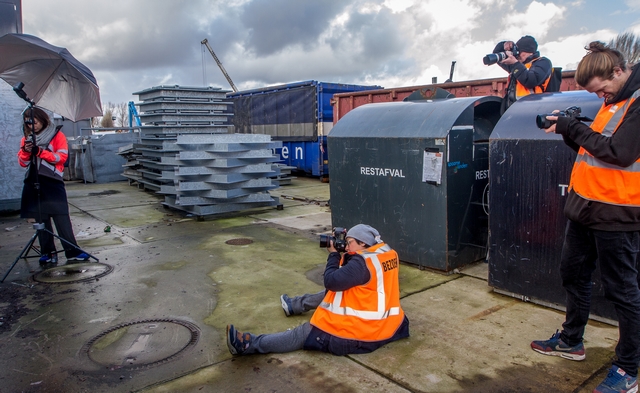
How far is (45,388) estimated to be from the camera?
3043 millimetres

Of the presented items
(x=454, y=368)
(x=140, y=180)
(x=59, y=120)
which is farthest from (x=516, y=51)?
(x=59, y=120)

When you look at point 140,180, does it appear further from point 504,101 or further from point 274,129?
point 504,101

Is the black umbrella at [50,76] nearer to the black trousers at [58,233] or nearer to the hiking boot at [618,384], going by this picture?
the black trousers at [58,233]

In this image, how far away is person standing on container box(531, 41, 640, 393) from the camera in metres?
2.66

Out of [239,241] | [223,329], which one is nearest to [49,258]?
[239,241]

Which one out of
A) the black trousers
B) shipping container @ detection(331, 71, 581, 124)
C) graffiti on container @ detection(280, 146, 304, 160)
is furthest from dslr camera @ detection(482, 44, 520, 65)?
graffiti on container @ detection(280, 146, 304, 160)

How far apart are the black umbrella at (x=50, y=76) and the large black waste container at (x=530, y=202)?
17.3 ft

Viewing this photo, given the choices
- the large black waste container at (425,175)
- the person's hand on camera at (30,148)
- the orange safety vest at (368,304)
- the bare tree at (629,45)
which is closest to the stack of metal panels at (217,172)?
the person's hand on camera at (30,148)

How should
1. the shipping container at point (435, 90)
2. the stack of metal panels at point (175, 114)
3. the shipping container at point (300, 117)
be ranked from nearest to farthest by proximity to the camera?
the shipping container at point (435, 90), the stack of metal panels at point (175, 114), the shipping container at point (300, 117)

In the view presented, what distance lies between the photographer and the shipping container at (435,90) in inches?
303

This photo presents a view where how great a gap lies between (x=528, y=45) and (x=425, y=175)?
1798 mm

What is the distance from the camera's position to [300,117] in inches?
566

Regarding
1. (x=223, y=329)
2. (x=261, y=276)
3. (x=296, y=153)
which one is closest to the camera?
(x=223, y=329)

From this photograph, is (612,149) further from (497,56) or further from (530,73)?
(497,56)
